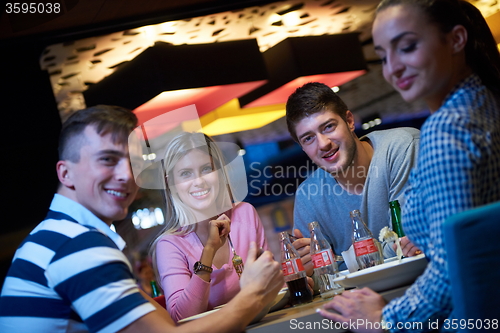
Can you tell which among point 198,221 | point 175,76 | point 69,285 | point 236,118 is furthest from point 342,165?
point 236,118

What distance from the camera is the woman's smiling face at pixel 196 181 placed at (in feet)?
7.29

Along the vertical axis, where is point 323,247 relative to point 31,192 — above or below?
below

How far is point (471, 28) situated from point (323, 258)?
858mm

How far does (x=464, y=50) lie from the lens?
3.70 ft

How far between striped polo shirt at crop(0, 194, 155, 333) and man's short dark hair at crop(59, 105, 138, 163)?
0.21m

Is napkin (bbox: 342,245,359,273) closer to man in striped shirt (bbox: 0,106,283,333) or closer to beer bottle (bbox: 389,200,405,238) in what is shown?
beer bottle (bbox: 389,200,405,238)

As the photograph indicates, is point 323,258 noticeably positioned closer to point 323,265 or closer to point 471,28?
point 323,265

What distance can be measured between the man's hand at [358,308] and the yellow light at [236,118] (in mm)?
3375

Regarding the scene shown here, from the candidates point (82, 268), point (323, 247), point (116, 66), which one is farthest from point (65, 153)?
point (116, 66)

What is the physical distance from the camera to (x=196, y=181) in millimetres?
2229

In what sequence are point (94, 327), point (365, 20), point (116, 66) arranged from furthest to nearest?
point (365, 20), point (116, 66), point (94, 327)

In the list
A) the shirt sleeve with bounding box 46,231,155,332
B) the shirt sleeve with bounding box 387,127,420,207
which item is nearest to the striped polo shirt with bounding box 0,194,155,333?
the shirt sleeve with bounding box 46,231,155,332

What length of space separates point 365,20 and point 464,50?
12.4 feet

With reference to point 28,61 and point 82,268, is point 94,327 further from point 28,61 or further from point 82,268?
point 28,61
